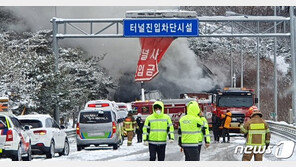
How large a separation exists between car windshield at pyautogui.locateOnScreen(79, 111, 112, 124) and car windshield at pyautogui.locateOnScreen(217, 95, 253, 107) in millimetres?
11317

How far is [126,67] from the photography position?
7656 cm

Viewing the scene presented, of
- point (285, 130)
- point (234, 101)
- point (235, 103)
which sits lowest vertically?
point (285, 130)

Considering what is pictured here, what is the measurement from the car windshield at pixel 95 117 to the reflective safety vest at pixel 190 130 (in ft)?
44.2

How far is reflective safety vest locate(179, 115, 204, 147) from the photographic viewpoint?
15484mm

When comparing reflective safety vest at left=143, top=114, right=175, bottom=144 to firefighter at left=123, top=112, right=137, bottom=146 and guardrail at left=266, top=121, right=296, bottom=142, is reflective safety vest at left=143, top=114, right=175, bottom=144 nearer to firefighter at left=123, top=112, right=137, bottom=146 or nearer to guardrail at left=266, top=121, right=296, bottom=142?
firefighter at left=123, top=112, right=137, bottom=146

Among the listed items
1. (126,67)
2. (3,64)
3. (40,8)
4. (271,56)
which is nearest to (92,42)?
(126,67)

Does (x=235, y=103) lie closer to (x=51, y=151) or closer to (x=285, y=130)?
(x=285, y=130)

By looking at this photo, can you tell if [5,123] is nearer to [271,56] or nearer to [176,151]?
[176,151]

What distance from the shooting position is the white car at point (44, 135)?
23.8 meters

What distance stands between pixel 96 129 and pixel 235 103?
39.5 ft

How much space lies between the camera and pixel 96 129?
1128 inches

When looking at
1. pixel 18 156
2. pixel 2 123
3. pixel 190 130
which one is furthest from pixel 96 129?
pixel 190 130

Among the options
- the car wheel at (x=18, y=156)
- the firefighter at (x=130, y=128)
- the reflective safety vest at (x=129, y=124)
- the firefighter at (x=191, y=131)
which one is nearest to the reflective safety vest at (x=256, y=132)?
the firefighter at (x=191, y=131)
